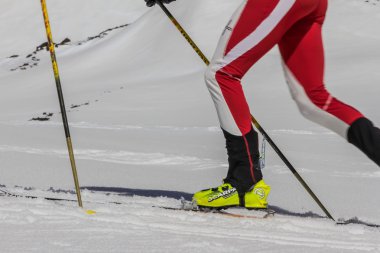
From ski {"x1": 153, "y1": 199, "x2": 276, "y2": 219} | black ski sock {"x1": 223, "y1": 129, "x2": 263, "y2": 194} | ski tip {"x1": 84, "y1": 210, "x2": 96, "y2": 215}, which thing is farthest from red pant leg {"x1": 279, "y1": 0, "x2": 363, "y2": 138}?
ski tip {"x1": 84, "y1": 210, "x2": 96, "y2": 215}

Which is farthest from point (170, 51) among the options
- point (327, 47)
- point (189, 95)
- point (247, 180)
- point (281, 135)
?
point (247, 180)

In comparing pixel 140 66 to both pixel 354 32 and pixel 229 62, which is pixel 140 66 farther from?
pixel 229 62

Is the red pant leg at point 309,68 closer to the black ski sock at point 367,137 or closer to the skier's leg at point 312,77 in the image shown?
the skier's leg at point 312,77

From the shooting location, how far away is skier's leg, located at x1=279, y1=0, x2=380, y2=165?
2857mm

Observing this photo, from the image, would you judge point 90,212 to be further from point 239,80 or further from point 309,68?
point 309,68

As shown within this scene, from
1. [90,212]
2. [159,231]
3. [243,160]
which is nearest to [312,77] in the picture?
[243,160]

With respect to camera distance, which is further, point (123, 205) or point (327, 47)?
point (327, 47)

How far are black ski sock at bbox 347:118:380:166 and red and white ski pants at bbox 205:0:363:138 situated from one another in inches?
1.7

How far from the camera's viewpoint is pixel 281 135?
884cm

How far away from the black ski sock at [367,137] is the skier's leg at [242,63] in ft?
1.88

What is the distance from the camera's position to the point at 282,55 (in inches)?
121

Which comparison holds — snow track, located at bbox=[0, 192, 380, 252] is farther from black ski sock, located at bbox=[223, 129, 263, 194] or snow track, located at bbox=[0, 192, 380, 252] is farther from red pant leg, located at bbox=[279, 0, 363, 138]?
red pant leg, located at bbox=[279, 0, 363, 138]

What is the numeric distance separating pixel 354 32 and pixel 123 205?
18.4m

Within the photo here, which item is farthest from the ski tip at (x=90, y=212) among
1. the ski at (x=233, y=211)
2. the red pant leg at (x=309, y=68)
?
the red pant leg at (x=309, y=68)
